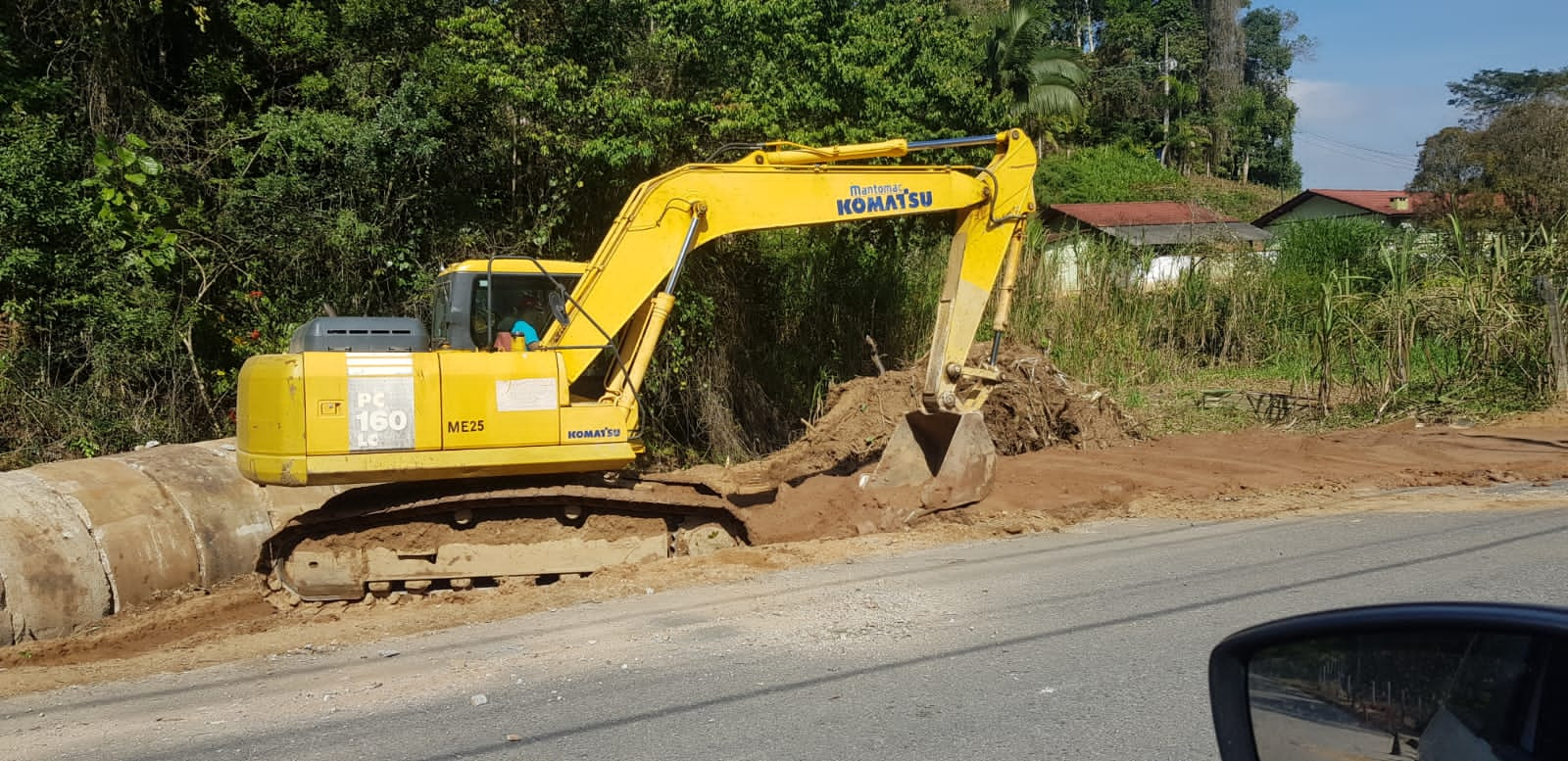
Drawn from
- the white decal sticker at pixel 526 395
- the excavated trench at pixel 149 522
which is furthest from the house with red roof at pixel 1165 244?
the white decal sticker at pixel 526 395

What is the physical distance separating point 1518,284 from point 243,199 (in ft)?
55.4

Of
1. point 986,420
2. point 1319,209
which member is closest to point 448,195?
point 986,420

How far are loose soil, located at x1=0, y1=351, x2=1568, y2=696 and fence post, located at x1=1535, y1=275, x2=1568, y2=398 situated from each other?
0.86 metres

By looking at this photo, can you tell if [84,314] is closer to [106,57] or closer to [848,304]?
[106,57]

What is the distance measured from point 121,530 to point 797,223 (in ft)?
20.3

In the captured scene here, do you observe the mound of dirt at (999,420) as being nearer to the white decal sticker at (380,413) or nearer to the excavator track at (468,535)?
the excavator track at (468,535)

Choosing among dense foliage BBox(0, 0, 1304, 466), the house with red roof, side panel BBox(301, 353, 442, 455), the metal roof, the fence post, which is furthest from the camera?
the metal roof

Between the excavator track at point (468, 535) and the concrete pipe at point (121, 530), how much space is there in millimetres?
760

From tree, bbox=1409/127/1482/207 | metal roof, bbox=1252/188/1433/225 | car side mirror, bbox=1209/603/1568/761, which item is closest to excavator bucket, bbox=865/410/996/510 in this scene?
car side mirror, bbox=1209/603/1568/761

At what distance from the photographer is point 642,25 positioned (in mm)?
15883

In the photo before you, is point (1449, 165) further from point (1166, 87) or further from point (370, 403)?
point (370, 403)

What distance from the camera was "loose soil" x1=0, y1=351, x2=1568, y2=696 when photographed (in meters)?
8.54

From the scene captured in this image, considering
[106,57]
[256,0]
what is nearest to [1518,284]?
[256,0]

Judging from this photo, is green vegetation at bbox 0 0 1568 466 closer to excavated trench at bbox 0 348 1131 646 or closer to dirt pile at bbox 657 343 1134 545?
dirt pile at bbox 657 343 1134 545
